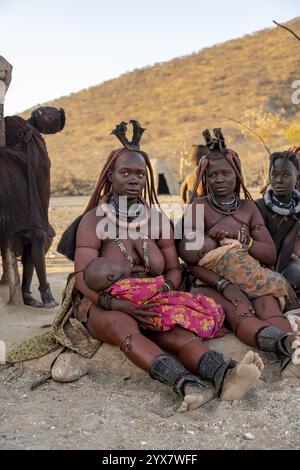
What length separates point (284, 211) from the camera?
16.0 feet

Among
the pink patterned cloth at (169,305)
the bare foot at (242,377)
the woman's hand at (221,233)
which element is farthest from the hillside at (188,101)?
the bare foot at (242,377)

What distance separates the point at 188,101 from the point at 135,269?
44871mm

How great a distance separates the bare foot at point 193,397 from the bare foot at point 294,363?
57 centimetres

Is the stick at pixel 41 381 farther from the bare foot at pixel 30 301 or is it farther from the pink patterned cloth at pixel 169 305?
the bare foot at pixel 30 301

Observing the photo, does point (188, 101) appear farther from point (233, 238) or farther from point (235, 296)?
point (235, 296)

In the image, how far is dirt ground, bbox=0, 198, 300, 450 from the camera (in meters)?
3.08

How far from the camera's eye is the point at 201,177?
457cm

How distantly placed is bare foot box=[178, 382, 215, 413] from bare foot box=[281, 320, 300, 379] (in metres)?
0.57

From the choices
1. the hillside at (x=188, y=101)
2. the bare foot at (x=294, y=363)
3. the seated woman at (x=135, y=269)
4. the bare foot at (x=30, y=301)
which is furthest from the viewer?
the hillside at (x=188, y=101)

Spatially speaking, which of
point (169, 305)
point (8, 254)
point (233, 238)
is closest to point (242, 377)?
point (169, 305)


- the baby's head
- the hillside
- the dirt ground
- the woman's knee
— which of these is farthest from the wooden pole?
the hillside

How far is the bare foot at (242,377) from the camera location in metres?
3.34

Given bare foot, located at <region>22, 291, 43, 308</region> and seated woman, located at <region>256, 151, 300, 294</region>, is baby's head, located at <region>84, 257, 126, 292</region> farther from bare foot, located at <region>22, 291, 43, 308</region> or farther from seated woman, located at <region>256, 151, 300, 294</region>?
bare foot, located at <region>22, 291, 43, 308</region>
